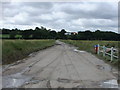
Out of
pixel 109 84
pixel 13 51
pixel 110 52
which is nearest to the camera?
pixel 109 84

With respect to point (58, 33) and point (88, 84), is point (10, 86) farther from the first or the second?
point (58, 33)

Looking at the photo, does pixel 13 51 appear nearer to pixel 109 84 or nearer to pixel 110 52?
pixel 110 52

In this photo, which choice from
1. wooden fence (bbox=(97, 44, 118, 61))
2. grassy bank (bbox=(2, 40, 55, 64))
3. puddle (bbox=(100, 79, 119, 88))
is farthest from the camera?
grassy bank (bbox=(2, 40, 55, 64))

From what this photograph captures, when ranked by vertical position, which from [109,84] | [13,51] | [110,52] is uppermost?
[13,51]

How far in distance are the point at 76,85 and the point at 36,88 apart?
1.45 metres

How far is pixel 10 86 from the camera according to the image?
7.37 meters

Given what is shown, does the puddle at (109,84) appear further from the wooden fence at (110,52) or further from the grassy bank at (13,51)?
the grassy bank at (13,51)

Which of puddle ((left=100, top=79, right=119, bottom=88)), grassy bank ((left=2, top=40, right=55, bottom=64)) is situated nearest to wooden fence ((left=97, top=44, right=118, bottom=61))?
puddle ((left=100, top=79, right=119, bottom=88))

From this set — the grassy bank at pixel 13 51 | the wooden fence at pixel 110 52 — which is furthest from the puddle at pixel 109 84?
the grassy bank at pixel 13 51

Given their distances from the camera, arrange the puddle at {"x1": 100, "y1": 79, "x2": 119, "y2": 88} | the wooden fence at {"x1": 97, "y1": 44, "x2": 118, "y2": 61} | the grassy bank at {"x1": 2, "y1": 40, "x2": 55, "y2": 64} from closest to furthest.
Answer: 1. the puddle at {"x1": 100, "y1": 79, "x2": 119, "y2": 88}
2. the wooden fence at {"x1": 97, "y1": 44, "x2": 118, "y2": 61}
3. the grassy bank at {"x1": 2, "y1": 40, "x2": 55, "y2": 64}

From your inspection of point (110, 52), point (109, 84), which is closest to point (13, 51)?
point (110, 52)

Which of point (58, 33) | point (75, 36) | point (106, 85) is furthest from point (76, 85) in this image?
point (58, 33)

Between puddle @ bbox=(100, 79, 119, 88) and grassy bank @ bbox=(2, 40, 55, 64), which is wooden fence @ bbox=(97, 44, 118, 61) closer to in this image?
puddle @ bbox=(100, 79, 119, 88)

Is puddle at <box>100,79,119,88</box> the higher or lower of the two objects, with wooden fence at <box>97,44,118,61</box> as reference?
lower
